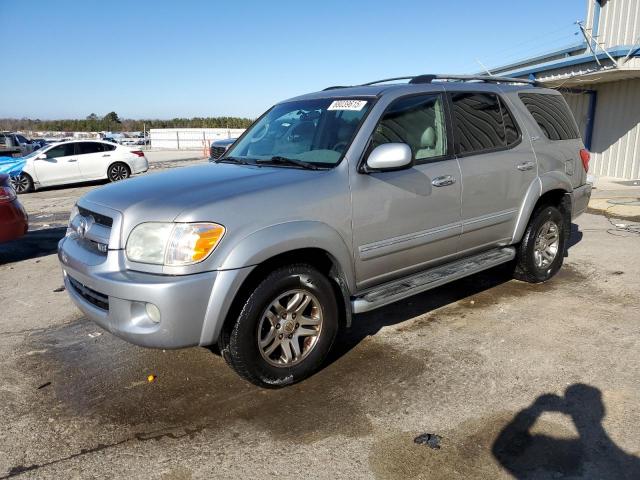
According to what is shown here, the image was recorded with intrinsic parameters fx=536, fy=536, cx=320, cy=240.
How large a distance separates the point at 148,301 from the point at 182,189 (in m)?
0.82

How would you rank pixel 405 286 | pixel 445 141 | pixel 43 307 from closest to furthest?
pixel 405 286 → pixel 445 141 → pixel 43 307

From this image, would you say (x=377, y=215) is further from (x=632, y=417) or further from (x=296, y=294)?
(x=632, y=417)

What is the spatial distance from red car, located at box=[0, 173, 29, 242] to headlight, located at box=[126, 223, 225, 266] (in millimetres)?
4720

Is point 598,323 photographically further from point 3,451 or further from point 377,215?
point 3,451

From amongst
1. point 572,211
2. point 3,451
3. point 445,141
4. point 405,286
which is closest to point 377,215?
point 405,286

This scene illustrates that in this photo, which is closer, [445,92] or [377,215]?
[377,215]

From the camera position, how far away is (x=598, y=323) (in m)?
4.43

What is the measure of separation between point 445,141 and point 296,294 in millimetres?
1854

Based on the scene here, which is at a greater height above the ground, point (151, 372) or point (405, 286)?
point (405, 286)

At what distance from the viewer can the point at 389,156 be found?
361 cm

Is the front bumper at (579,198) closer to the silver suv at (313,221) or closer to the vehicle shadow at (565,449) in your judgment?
the silver suv at (313,221)

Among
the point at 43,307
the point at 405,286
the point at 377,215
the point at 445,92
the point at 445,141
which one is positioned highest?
the point at 445,92

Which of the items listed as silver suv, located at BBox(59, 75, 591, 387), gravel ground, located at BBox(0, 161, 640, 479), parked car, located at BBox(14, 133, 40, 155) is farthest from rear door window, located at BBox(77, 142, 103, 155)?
silver suv, located at BBox(59, 75, 591, 387)

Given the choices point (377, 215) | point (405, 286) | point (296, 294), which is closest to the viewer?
point (296, 294)
